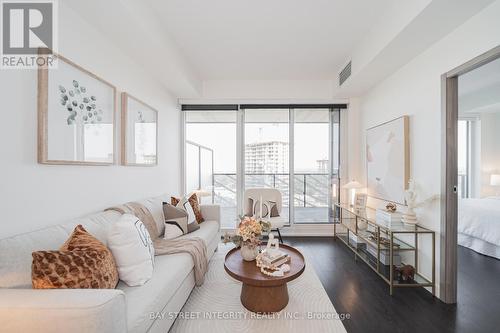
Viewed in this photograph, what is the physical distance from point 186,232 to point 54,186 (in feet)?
4.23

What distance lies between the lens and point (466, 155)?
464 cm

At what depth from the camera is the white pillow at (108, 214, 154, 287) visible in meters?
1.44

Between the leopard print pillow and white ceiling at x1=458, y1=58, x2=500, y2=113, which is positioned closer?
the leopard print pillow

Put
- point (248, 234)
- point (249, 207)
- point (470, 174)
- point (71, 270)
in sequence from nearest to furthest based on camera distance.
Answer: point (71, 270)
point (248, 234)
point (249, 207)
point (470, 174)

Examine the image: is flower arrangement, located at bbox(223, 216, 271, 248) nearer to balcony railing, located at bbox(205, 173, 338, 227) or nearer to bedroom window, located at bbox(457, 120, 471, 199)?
balcony railing, located at bbox(205, 173, 338, 227)

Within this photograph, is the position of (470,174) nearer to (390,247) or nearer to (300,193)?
(300,193)

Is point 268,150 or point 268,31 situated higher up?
point 268,31

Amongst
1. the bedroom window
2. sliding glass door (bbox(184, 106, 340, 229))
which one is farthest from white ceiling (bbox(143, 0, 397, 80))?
the bedroom window

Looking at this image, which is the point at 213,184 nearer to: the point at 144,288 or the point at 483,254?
the point at 144,288

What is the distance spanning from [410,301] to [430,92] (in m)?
1.97

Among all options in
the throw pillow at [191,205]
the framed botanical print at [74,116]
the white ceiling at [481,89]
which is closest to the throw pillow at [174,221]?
the throw pillow at [191,205]

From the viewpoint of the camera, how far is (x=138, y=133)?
2.57 metres

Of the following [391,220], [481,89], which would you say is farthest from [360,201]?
[481,89]

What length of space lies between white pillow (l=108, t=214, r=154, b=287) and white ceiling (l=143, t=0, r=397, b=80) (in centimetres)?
192
